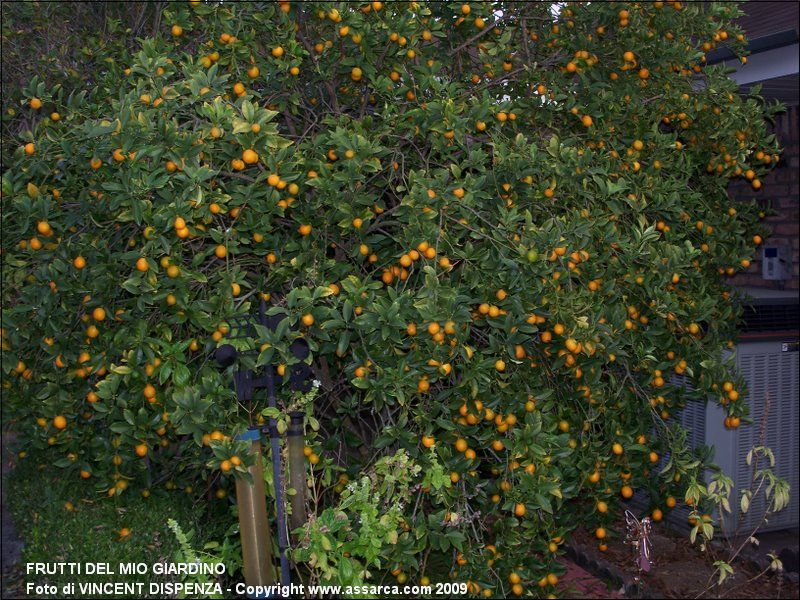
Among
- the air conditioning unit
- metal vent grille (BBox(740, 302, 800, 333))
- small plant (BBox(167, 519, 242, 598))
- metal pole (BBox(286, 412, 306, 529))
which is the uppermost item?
metal vent grille (BBox(740, 302, 800, 333))

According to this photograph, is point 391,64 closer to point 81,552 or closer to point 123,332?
point 123,332

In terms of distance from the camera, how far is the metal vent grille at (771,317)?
7.23m

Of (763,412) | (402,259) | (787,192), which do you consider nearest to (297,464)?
(402,259)

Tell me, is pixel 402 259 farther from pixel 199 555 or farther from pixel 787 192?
pixel 787 192

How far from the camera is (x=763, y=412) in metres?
7.07

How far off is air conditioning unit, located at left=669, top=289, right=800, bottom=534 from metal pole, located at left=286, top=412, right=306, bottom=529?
162 inches

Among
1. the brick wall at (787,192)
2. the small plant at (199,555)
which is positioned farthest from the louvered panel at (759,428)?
the small plant at (199,555)

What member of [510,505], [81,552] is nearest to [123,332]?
[81,552]

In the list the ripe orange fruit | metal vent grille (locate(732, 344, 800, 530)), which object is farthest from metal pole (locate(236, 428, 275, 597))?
metal vent grille (locate(732, 344, 800, 530))

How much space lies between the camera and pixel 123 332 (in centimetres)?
430

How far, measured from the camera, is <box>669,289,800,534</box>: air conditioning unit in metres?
7.17

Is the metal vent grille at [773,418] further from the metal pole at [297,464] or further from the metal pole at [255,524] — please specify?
the metal pole at [255,524]

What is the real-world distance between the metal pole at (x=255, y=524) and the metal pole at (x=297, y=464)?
19 centimetres

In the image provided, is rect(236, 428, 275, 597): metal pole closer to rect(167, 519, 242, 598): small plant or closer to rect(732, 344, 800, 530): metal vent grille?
rect(167, 519, 242, 598): small plant
